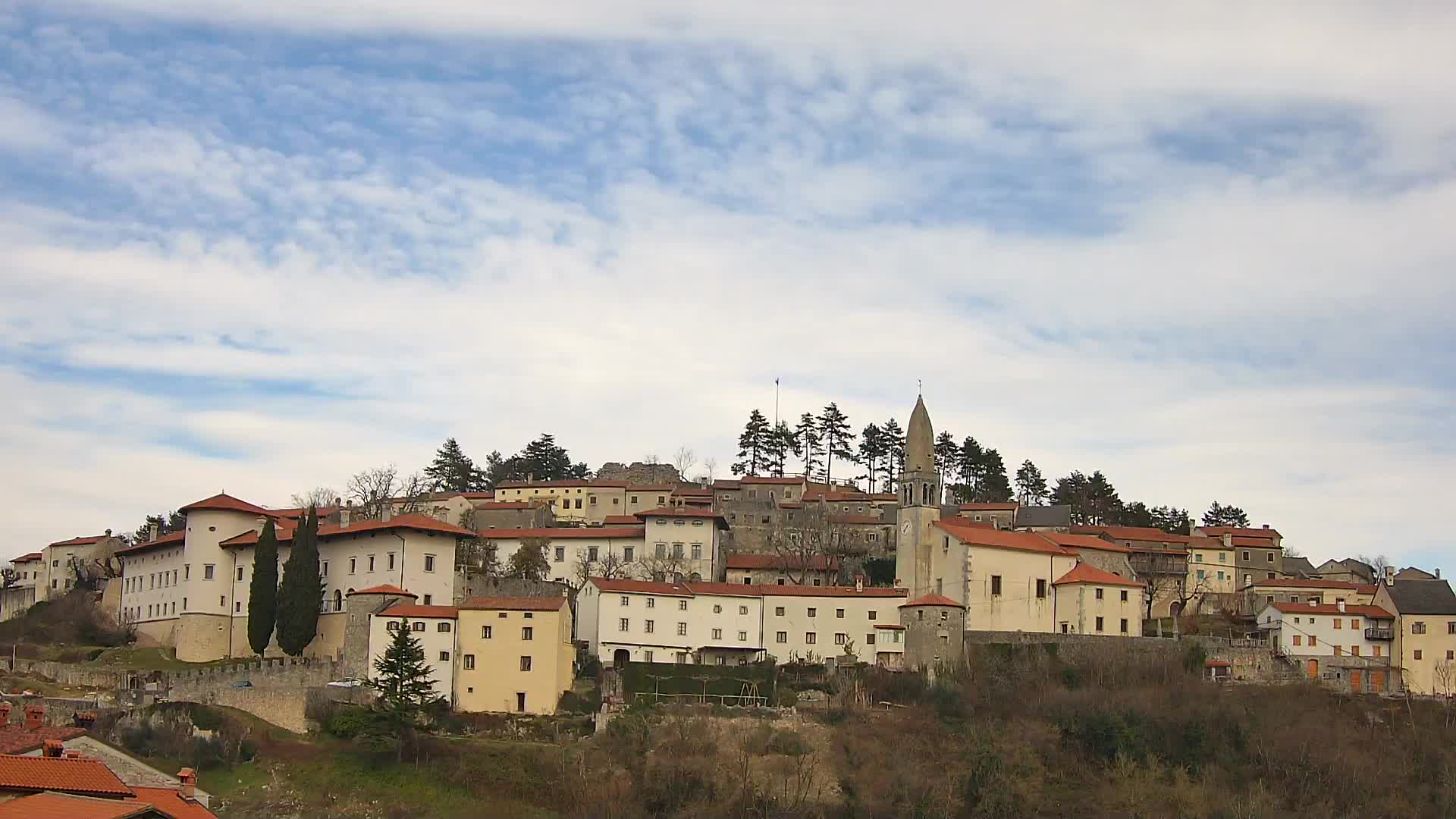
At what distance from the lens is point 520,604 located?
66.8m

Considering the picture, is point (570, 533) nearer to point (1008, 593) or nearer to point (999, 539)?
point (999, 539)

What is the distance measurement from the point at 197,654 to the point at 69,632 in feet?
31.1

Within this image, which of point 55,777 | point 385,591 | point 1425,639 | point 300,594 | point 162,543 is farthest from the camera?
point 162,543

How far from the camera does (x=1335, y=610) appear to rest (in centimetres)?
7562

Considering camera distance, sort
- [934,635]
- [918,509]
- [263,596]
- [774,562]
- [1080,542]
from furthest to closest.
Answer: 1. [774,562]
2. [1080,542]
3. [918,509]
4. [263,596]
5. [934,635]

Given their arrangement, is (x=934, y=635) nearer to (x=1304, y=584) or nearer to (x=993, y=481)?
(x=1304, y=584)

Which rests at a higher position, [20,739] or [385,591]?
[385,591]

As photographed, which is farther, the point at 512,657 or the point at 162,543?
the point at 162,543

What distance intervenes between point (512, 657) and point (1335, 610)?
38.5 meters

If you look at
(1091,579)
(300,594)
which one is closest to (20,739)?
(300,594)

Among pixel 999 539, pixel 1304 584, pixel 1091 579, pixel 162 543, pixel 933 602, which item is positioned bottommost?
pixel 933 602

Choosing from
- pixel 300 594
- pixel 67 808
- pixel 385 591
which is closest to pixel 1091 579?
pixel 385 591

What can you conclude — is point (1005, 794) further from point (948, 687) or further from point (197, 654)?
point (197, 654)

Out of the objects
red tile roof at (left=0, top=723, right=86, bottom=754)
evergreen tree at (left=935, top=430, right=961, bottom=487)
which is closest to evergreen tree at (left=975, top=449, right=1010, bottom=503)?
evergreen tree at (left=935, top=430, right=961, bottom=487)
